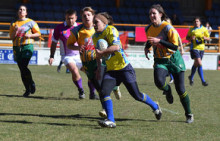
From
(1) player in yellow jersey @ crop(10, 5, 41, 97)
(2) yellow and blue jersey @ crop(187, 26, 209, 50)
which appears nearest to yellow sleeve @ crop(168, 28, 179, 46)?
(1) player in yellow jersey @ crop(10, 5, 41, 97)

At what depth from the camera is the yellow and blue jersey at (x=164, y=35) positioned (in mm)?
6414

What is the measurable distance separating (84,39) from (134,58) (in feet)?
41.2

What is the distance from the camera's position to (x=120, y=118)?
6.76 meters

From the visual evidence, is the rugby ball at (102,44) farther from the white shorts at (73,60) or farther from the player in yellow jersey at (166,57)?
the white shorts at (73,60)

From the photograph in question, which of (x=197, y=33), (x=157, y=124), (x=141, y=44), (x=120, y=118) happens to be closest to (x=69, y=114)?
(x=120, y=118)

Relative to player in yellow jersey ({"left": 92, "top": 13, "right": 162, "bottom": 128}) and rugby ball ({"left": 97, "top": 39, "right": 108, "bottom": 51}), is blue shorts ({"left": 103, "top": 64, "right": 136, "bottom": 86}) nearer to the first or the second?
player in yellow jersey ({"left": 92, "top": 13, "right": 162, "bottom": 128})

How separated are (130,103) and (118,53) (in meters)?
2.61

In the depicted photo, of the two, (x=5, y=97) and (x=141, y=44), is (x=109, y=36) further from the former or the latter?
(x=141, y=44)

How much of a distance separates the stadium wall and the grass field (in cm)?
942

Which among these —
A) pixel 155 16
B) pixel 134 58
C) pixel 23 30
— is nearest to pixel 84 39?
pixel 155 16

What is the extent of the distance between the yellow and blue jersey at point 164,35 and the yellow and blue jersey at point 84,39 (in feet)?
4.55

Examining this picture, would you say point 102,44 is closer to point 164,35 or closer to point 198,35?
point 164,35

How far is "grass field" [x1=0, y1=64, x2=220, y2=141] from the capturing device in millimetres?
5453

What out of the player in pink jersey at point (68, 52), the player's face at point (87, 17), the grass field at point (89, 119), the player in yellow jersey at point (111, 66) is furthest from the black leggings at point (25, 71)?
the player in yellow jersey at point (111, 66)
